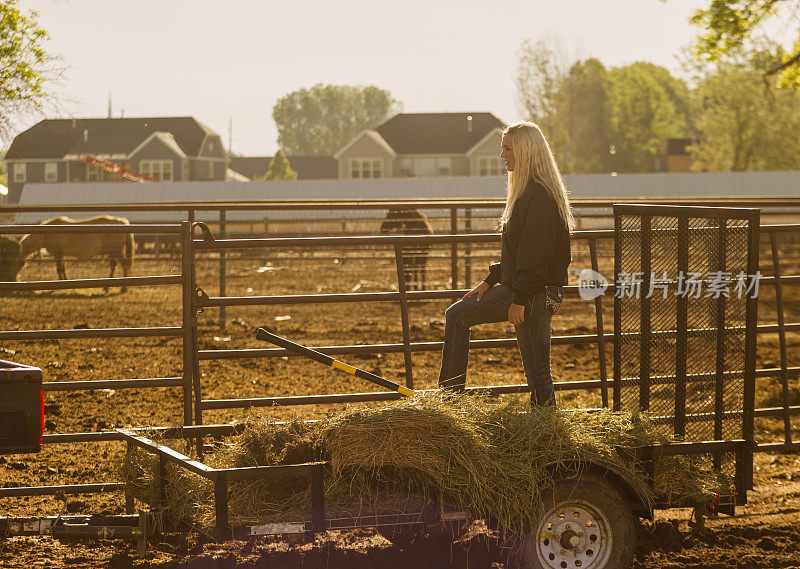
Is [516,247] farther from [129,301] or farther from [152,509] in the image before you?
[129,301]

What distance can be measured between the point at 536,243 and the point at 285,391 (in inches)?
194

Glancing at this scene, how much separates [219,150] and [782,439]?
258ft

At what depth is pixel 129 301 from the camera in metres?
14.6

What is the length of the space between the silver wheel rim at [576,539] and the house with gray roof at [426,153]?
6812cm

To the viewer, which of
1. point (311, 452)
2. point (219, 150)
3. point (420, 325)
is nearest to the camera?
point (311, 452)

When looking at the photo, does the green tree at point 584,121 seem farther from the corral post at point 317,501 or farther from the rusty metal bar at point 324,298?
the corral post at point 317,501

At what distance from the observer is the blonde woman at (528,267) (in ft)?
17.3

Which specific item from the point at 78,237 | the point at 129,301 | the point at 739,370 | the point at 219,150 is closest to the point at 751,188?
the point at 78,237

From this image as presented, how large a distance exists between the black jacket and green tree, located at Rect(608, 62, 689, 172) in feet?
286

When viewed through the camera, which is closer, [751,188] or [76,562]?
[76,562]

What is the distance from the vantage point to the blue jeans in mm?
5504

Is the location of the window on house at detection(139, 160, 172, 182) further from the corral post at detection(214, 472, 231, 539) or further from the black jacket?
the corral post at detection(214, 472, 231, 539)

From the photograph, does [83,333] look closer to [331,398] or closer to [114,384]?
[114,384]

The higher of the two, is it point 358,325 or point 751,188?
point 751,188
